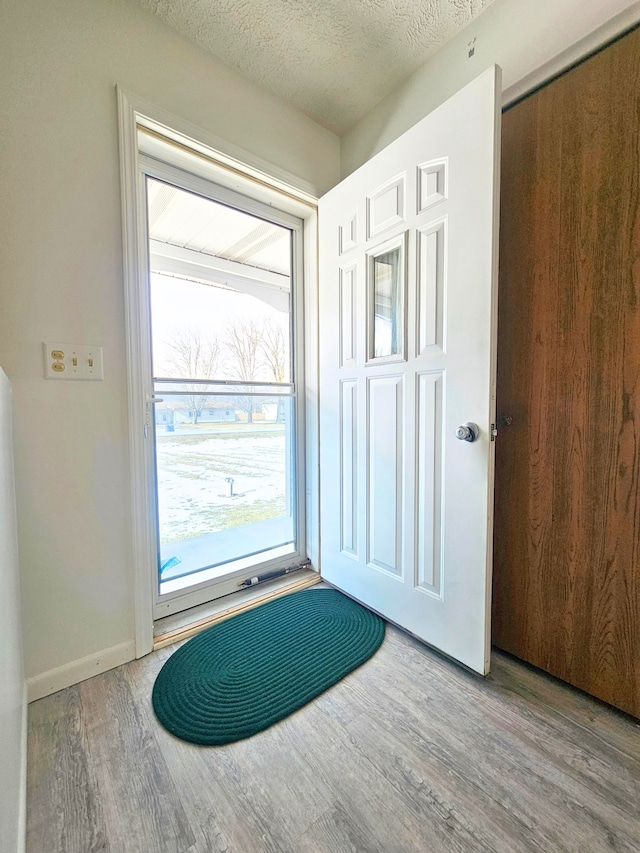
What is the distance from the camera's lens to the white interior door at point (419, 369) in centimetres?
118

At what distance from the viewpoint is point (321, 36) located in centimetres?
140

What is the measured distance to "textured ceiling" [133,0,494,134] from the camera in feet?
4.24

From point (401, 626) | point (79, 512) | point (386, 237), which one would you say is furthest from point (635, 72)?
point (79, 512)

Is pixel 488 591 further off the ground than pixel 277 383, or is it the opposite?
pixel 277 383

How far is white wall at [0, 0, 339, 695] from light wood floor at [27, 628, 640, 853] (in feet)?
0.90

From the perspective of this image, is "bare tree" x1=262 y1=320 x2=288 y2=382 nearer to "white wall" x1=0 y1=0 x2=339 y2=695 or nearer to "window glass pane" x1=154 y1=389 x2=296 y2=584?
"window glass pane" x1=154 y1=389 x2=296 y2=584

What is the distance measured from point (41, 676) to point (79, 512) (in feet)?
1.80

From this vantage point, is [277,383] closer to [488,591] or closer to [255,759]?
[488,591]

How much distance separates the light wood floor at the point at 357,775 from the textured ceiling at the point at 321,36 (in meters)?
2.49

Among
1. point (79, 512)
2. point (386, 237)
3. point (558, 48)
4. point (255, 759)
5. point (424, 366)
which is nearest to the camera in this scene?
point (255, 759)

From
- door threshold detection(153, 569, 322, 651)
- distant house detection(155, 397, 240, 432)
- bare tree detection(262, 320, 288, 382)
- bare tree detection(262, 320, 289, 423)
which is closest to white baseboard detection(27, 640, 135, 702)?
door threshold detection(153, 569, 322, 651)

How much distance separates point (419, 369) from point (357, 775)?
1275 millimetres

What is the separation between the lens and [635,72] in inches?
39.4

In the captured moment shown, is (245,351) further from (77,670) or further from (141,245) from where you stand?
(77,670)
